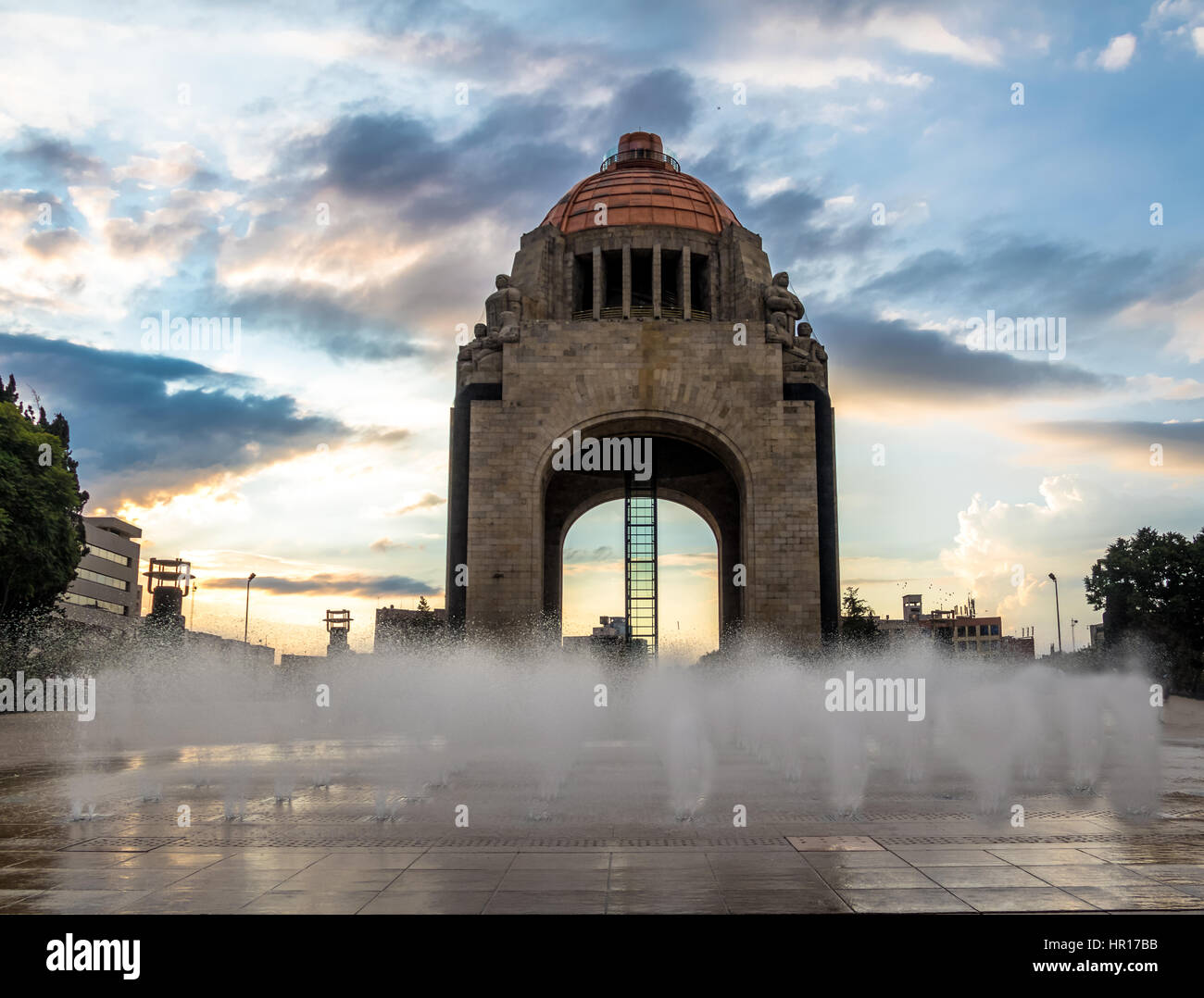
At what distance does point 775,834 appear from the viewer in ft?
30.0

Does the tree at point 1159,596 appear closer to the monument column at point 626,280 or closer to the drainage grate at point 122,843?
the monument column at point 626,280

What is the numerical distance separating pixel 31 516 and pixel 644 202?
24185 mm

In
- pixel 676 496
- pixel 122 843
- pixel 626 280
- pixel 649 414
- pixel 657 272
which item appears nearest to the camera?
pixel 122 843

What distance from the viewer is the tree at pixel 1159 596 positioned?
48406 millimetres

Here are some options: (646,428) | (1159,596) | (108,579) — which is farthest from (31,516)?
(108,579)

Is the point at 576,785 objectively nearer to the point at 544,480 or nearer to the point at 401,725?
the point at 401,725

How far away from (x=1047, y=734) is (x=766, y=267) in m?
20.6

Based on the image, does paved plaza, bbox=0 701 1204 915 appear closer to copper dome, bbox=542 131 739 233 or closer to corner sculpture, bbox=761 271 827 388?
corner sculpture, bbox=761 271 827 388

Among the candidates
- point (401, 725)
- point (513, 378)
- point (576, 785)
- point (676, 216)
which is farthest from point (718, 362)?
point (576, 785)

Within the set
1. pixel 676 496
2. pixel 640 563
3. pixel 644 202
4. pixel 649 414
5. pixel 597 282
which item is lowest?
pixel 640 563

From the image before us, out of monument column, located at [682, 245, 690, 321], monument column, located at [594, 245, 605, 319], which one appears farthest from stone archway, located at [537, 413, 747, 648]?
monument column, located at [594, 245, 605, 319]

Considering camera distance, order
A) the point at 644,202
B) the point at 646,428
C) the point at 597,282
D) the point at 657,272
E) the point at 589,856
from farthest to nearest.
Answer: the point at 644,202 < the point at 657,272 < the point at 597,282 < the point at 646,428 < the point at 589,856

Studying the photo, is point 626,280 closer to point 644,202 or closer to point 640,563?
point 644,202

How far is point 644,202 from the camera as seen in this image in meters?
37.6
